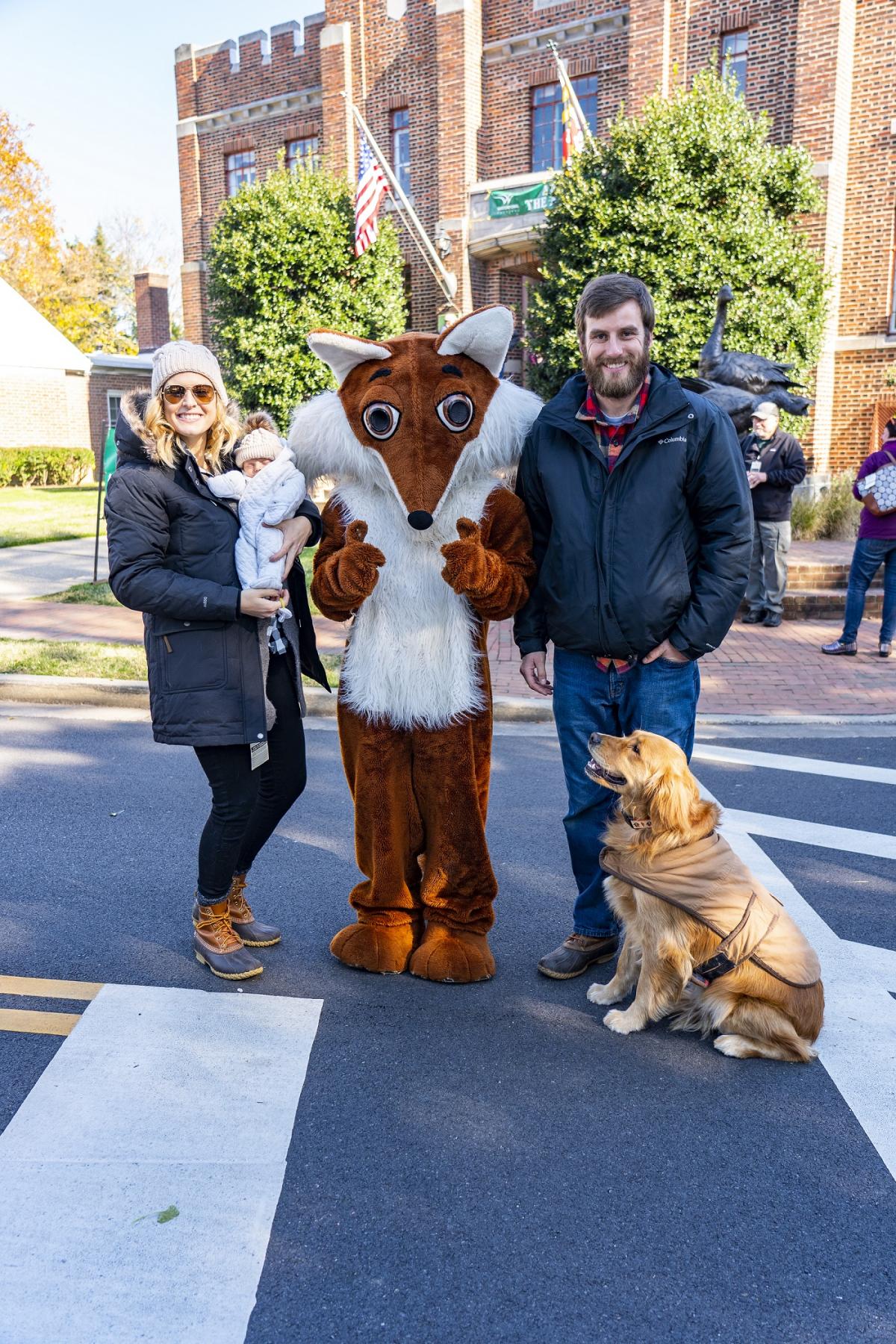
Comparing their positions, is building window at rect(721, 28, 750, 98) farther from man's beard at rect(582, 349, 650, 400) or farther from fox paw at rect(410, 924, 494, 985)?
fox paw at rect(410, 924, 494, 985)

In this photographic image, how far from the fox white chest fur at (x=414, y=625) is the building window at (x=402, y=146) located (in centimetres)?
2237

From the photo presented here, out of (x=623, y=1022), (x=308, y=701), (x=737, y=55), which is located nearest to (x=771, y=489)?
(x=308, y=701)

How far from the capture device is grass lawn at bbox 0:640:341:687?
802 cm

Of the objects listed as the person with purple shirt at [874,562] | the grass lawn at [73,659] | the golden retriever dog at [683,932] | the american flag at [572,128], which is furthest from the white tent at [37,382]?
the golden retriever dog at [683,932]

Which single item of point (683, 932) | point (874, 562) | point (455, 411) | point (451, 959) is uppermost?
point (455, 411)

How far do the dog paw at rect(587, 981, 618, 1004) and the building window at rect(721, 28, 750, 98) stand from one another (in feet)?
63.7

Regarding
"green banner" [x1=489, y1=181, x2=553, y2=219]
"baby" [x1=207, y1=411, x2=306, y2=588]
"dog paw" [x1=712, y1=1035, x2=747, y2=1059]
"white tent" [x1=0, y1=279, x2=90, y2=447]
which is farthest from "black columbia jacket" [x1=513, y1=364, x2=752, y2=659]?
"white tent" [x1=0, y1=279, x2=90, y2=447]

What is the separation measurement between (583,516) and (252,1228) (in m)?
2.20

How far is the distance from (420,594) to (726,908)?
1387 mm

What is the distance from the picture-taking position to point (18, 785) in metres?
5.68

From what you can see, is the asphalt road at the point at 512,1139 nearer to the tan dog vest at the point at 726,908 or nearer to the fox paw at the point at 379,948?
the fox paw at the point at 379,948

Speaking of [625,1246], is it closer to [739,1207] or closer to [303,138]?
[739,1207]

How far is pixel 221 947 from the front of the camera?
3.63 m

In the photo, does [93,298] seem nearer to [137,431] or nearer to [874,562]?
[874,562]
